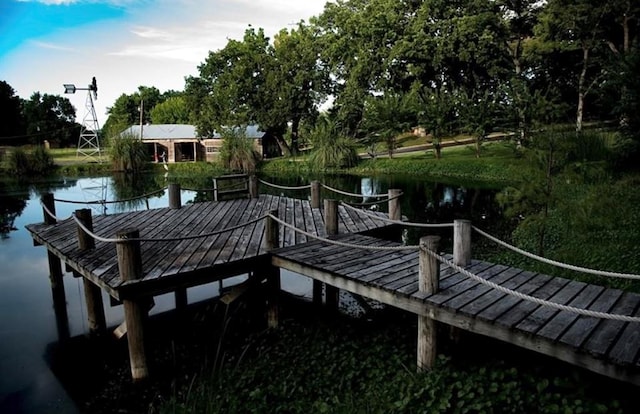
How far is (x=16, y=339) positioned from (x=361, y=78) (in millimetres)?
32944

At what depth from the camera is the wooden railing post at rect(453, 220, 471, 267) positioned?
512 centimetres

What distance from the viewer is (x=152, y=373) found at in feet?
18.4

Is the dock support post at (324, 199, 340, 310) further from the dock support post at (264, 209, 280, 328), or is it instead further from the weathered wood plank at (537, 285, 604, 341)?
the weathered wood plank at (537, 285, 604, 341)

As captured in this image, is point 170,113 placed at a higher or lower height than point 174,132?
higher

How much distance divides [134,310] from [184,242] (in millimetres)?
1966

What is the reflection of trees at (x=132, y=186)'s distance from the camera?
19.8 m

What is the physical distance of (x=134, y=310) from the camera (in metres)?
5.44

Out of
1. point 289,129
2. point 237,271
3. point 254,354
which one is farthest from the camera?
point 289,129

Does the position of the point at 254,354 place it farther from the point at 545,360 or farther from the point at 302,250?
the point at 545,360

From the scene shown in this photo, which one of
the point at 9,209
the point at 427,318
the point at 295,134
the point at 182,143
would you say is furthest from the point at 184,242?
the point at 182,143

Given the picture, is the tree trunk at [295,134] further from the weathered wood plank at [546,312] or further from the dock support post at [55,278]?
the weathered wood plank at [546,312]

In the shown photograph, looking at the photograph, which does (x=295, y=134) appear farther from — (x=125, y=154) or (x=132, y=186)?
(x=132, y=186)

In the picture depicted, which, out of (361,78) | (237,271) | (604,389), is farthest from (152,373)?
(361,78)

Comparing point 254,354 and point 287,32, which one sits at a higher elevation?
point 287,32
